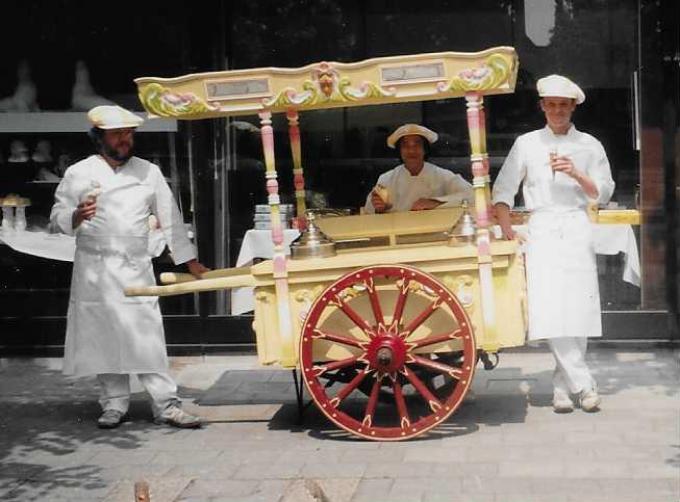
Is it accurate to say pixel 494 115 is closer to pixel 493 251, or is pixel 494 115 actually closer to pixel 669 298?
pixel 669 298

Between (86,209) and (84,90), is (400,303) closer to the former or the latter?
(86,209)

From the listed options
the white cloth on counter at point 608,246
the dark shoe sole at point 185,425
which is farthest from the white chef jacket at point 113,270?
the white cloth on counter at point 608,246

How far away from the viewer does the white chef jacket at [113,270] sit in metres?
7.24

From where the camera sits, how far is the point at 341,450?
6.57 metres

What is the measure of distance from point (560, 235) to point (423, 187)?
1.05 m

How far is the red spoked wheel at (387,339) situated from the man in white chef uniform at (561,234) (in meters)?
0.67

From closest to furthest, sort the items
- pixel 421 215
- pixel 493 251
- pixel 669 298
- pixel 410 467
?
pixel 410 467
pixel 493 251
pixel 421 215
pixel 669 298

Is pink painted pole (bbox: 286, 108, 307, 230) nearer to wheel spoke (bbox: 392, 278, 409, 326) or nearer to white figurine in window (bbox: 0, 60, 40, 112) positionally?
wheel spoke (bbox: 392, 278, 409, 326)

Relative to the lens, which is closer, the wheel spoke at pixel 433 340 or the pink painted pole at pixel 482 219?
the pink painted pole at pixel 482 219

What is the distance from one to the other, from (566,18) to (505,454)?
4.04 metres

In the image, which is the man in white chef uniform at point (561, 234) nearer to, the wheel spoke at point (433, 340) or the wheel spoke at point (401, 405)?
the wheel spoke at point (433, 340)

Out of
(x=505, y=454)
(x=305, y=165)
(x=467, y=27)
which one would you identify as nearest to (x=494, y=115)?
(x=467, y=27)

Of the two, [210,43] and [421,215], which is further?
[210,43]

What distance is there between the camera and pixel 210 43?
9.37 metres
